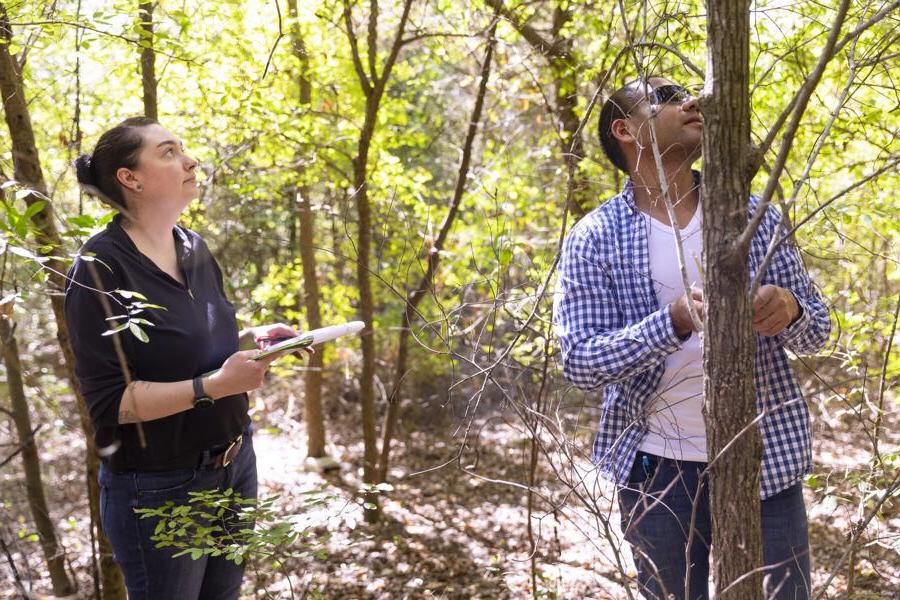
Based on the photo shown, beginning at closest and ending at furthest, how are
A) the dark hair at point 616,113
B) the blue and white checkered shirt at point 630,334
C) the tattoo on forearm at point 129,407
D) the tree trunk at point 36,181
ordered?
the blue and white checkered shirt at point 630,334, the tattoo on forearm at point 129,407, the dark hair at point 616,113, the tree trunk at point 36,181

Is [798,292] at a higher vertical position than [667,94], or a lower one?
lower

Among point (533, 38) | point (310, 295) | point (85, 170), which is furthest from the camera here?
point (310, 295)

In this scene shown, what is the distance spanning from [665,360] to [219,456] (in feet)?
3.99

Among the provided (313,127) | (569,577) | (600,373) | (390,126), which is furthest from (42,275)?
(390,126)

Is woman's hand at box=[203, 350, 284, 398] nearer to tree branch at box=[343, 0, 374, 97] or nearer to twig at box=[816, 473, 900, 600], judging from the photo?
twig at box=[816, 473, 900, 600]

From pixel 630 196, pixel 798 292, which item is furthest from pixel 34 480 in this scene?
pixel 798 292

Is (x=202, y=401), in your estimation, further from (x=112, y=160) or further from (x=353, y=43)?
(x=353, y=43)

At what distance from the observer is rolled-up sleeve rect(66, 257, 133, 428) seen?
6.41 feet

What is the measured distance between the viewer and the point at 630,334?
1.74 m

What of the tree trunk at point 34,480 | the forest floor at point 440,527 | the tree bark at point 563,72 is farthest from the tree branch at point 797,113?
the tree trunk at point 34,480

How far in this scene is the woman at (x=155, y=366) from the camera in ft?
6.47

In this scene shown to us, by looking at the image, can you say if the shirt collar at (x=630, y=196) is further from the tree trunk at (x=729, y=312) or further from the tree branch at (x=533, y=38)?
the tree branch at (x=533, y=38)

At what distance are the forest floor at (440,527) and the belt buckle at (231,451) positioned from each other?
329 millimetres

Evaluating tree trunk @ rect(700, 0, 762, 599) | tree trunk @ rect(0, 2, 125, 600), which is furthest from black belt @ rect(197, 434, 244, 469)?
tree trunk @ rect(700, 0, 762, 599)
